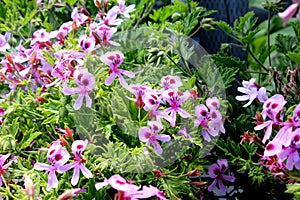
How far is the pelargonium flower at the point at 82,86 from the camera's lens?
4.02 feet

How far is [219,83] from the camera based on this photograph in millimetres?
1471

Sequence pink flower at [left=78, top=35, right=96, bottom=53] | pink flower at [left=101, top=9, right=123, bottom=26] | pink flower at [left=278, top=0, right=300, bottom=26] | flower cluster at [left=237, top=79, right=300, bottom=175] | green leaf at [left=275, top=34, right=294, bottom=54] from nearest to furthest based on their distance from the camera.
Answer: pink flower at [left=278, top=0, right=300, bottom=26], flower cluster at [left=237, top=79, right=300, bottom=175], pink flower at [left=78, top=35, right=96, bottom=53], pink flower at [left=101, top=9, right=123, bottom=26], green leaf at [left=275, top=34, right=294, bottom=54]

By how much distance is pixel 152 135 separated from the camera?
3.94 feet

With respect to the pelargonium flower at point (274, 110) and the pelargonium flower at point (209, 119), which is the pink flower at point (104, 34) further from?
the pelargonium flower at point (274, 110)

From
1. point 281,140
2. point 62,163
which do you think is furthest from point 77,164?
point 281,140

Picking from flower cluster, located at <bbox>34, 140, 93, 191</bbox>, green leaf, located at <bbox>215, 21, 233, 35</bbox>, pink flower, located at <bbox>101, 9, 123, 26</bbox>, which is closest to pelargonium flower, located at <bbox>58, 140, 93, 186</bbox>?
flower cluster, located at <bbox>34, 140, 93, 191</bbox>

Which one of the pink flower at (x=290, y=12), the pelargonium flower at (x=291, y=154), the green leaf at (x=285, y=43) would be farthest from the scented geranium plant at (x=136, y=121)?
the pink flower at (x=290, y=12)

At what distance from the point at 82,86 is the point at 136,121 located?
143mm

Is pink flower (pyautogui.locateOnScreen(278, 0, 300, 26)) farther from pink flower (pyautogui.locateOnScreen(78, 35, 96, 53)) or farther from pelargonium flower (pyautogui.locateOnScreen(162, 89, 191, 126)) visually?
pink flower (pyautogui.locateOnScreen(78, 35, 96, 53))

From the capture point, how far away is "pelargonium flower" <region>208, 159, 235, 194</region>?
1425 mm

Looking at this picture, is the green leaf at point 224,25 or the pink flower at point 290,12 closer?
the pink flower at point 290,12

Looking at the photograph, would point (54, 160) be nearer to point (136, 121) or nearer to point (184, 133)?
point (136, 121)

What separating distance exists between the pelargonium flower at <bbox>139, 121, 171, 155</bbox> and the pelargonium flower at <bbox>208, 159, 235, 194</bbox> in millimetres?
256

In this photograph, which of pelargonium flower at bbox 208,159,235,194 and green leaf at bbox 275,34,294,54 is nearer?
pelargonium flower at bbox 208,159,235,194
